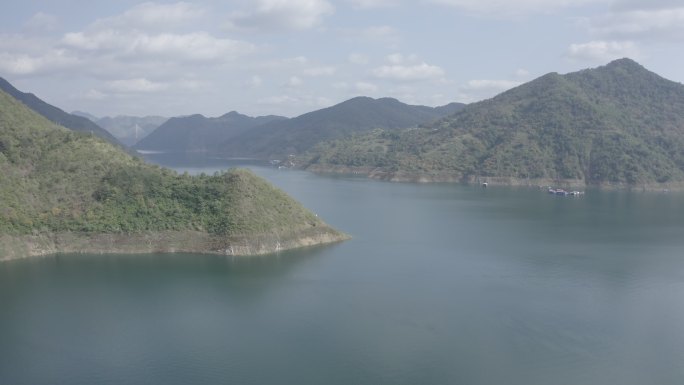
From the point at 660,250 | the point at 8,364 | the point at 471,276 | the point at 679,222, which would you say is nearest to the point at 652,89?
the point at 679,222

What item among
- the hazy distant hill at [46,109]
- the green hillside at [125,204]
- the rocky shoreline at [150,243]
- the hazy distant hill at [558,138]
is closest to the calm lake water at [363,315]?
the rocky shoreline at [150,243]

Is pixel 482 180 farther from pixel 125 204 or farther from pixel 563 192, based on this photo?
pixel 125 204

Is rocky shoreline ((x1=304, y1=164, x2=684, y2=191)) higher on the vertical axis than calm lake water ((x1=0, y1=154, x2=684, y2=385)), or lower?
higher

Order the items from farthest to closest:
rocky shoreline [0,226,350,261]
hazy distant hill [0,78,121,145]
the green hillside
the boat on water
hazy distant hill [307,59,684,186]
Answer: hazy distant hill [0,78,121,145], hazy distant hill [307,59,684,186], the boat on water, the green hillside, rocky shoreline [0,226,350,261]

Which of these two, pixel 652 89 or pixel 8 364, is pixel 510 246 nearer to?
pixel 8 364

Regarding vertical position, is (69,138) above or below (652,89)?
below

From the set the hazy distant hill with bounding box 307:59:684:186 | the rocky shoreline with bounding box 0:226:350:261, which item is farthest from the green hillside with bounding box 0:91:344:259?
the hazy distant hill with bounding box 307:59:684:186

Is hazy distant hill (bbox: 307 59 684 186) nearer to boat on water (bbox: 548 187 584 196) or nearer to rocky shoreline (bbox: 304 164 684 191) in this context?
rocky shoreline (bbox: 304 164 684 191)
